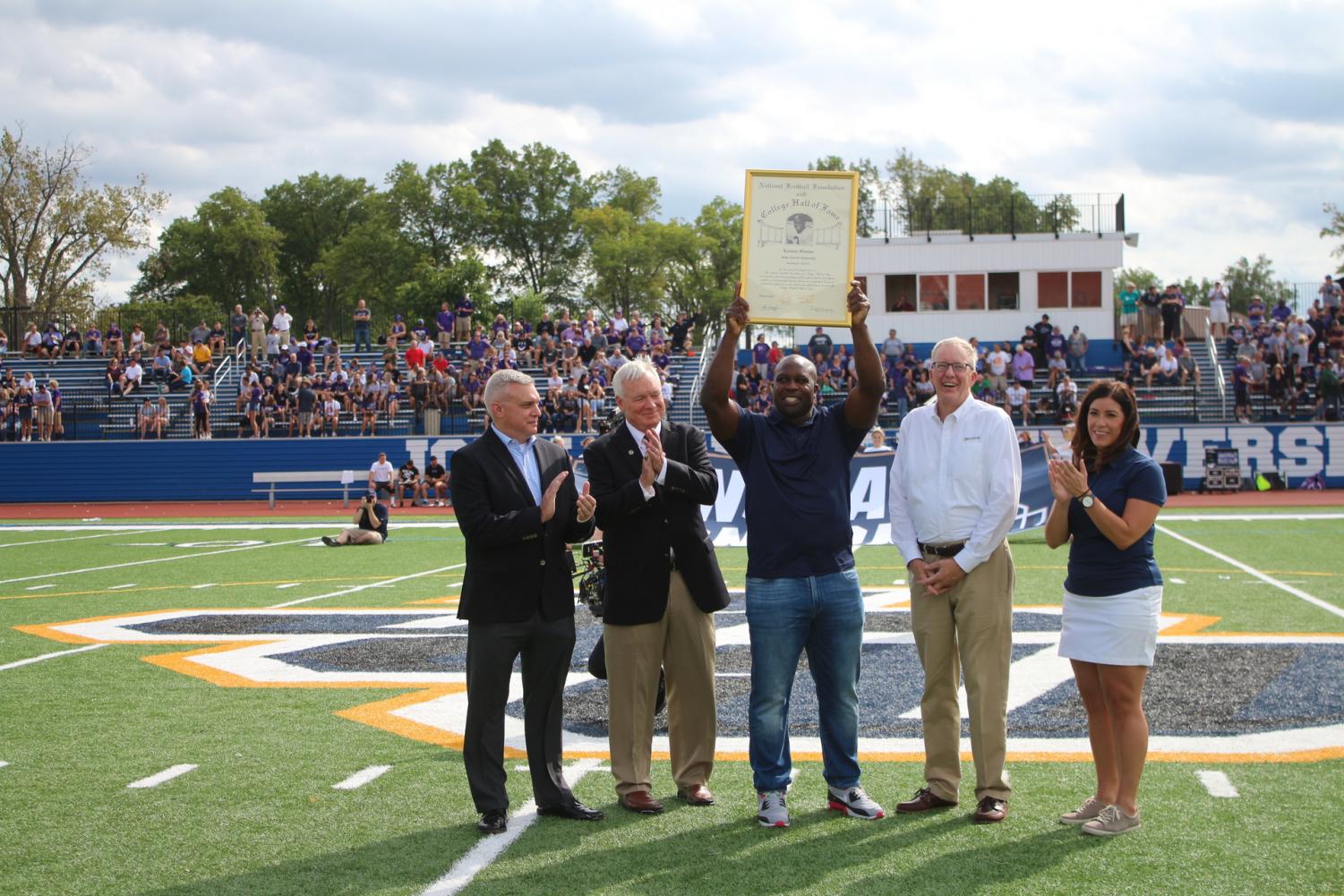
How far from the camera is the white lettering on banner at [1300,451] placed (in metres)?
28.0

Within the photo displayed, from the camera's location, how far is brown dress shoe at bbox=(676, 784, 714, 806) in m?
5.51

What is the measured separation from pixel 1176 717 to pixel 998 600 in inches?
87.3

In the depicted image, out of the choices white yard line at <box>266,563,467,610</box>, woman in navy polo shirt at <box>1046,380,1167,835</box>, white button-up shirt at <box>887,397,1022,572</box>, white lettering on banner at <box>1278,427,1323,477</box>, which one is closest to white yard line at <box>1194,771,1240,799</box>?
woman in navy polo shirt at <box>1046,380,1167,835</box>

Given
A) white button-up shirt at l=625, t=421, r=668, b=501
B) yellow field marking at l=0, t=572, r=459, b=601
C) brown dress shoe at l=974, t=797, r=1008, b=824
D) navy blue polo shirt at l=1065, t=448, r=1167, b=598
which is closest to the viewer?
navy blue polo shirt at l=1065, t=448, r=1167, b=598

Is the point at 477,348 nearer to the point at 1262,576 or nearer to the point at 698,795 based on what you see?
the point at 1262,576

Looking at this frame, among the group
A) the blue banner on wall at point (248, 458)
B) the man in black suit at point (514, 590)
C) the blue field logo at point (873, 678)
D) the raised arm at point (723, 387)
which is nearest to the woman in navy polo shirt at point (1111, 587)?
the blue field logo at point (873, 678)

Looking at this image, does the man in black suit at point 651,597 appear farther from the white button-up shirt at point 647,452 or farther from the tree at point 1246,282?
the tree at point 1246,282

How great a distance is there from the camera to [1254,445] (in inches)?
1111

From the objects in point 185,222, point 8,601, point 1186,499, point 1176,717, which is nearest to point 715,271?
point 185,222

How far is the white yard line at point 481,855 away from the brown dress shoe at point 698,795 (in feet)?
2.12

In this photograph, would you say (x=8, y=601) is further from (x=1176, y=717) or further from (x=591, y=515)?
(x=1176, y=717)

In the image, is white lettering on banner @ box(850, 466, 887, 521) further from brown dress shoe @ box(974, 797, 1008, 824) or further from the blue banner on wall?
brown dress shoe @ box(974, 797, 1008, 824)

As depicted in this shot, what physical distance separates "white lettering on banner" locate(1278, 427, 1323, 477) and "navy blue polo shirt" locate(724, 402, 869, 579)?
2597 cm

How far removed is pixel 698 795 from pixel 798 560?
1.16m
